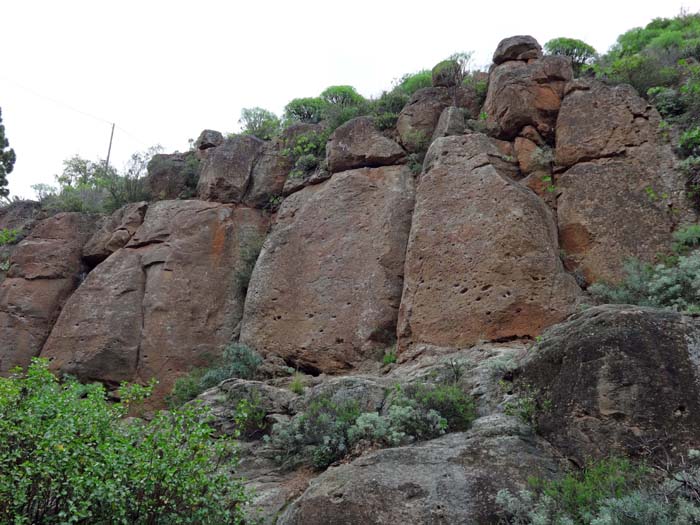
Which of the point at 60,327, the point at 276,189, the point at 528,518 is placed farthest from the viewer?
the point at 276,189

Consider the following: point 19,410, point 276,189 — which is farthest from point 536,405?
point 276,189

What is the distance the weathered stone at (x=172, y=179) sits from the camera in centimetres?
1678

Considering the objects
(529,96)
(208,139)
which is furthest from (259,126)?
(529,96)

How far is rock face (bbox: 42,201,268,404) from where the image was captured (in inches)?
546

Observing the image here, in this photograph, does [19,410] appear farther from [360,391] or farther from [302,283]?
[302,283]

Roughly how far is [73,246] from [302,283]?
6.55 meters

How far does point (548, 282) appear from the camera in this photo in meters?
10.6

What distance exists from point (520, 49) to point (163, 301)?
29.8 feet

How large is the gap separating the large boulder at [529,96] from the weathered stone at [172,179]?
7372 millimetres

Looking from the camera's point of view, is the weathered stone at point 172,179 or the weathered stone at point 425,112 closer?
the weathered stone at point 425,112

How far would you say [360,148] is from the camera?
14.6 m

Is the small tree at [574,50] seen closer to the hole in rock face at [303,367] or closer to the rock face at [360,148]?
the rock face at [360,148]

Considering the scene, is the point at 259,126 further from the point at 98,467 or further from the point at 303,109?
the point at 98,467

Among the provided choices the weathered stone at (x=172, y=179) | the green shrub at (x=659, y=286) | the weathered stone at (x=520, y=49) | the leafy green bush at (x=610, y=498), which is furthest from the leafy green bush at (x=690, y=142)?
the weathered stone at (x=172, y=179)
